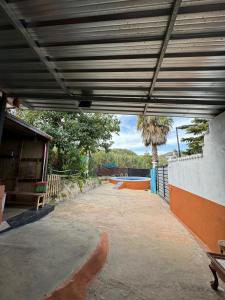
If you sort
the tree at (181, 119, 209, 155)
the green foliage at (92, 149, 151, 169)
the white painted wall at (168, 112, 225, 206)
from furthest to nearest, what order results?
1. the green foliage at (92, 149, 151, 169)
2. the tree at (181, 119, 209, 155)
3. the white painted wall at (168, 112, 225, 206)

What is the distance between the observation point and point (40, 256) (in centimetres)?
296

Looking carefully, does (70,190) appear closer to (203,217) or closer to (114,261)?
(114,261)

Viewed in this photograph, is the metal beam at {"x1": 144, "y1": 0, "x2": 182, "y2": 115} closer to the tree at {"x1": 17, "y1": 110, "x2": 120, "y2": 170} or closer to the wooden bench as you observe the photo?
the wooden bench

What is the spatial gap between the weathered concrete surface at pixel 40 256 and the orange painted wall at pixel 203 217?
2.29 meters

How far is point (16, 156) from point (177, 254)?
18.8ft

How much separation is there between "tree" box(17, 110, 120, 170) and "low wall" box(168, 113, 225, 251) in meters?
6.03

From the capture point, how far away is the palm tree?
52.6 ft

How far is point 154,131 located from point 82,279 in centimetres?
1454

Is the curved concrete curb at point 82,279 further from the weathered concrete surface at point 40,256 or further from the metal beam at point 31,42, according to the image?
the metal beam at point 31,42

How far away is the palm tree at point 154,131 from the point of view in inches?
631

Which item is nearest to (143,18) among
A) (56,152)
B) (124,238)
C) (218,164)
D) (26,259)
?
(218,164)

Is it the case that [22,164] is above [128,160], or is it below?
below

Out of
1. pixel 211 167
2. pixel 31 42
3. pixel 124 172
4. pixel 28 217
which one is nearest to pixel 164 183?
pixel 211 167

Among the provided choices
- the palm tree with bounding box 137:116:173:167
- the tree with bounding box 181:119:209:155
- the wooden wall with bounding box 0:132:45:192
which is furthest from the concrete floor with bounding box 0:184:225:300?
the palm tree with bounding box 137:116:173:167
